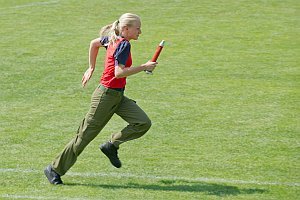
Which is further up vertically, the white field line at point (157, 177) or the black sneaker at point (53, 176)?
the black sneaker at point (53, 176)

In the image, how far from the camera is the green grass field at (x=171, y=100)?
905 centimetres

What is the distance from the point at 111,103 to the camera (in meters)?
8.77

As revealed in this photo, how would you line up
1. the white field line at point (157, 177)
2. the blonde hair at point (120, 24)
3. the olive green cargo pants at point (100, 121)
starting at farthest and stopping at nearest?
the white field line at point (157, 177) → the olive green cargo pants at point (100, 121) → the blonde hair at point (120, 24)

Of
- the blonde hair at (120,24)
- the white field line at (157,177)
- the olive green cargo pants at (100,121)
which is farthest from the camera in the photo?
the white field line at (157,177)

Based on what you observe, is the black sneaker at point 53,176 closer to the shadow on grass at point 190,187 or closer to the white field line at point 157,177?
the shadow on grass at point 190,187

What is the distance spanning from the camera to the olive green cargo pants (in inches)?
345

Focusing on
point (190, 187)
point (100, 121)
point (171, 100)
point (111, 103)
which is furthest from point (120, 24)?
point (171, 100)

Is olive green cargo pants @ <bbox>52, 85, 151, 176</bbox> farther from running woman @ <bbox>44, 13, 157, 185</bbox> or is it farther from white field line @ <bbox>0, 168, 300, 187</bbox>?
white field line @ <bbox>0, 168, 300, 187</bbox>

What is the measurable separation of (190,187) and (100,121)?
1.21 meters

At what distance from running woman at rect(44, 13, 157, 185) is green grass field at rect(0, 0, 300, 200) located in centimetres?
30

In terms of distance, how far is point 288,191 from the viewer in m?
8.69

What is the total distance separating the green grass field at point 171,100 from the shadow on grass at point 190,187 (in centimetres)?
2

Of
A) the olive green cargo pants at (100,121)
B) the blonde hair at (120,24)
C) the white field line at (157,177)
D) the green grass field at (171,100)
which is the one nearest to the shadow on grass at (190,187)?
the green grass field at (171,100)

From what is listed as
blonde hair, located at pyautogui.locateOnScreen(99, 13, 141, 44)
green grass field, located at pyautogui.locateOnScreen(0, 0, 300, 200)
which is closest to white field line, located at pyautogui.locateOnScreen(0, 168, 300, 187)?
green grass field, located at pyautogui.locateOnScreen(0, 0, 300, 200)
